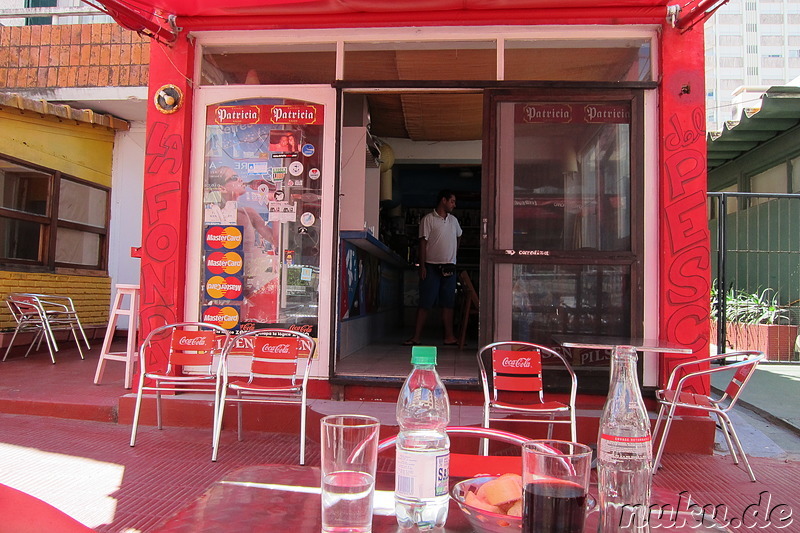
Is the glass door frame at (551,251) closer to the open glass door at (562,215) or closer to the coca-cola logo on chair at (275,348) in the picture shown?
the open glass door at (562,215)

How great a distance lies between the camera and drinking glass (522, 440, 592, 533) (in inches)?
39.2

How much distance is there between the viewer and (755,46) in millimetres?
78125

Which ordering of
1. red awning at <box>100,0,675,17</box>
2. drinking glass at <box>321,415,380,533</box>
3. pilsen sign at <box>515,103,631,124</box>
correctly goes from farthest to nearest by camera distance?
1. pilsen sign at <box>515,103,631,124</box>
2. red awning at <box>100,0,675,17</box>
3. drinking glass at <box>321,415,380,533</box>

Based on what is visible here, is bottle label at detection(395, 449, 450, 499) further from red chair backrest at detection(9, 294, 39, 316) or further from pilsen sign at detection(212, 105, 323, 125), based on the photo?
red chair backrest at detection(9, 294, 39, 316)

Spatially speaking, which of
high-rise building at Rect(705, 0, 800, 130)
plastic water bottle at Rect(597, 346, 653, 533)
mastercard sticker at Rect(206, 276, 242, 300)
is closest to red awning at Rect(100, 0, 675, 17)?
mastercard sticker at Rect(206, 276, 242, 300)

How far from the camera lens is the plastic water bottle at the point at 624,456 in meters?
1.07

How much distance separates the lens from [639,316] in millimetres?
4602

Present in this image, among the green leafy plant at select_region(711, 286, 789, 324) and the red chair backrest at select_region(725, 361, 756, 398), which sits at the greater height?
the green leafy plant at select_region(711, 286, 789, 324)

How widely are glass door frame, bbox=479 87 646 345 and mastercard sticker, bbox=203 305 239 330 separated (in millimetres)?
2104

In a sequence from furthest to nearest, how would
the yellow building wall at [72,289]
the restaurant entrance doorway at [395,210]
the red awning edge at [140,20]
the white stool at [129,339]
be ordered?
the yellow building wall at [72,289], the restaurant entrance doorway at [395,210], the white stool at [129,339], the red awning edge at [140,20]

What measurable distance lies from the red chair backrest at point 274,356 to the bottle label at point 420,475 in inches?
121

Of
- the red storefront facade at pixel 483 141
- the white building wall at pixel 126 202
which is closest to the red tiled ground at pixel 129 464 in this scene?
the red storefront facade at pixel 483 141

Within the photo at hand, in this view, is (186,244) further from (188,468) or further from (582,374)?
(582,374)

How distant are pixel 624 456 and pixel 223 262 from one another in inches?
173
